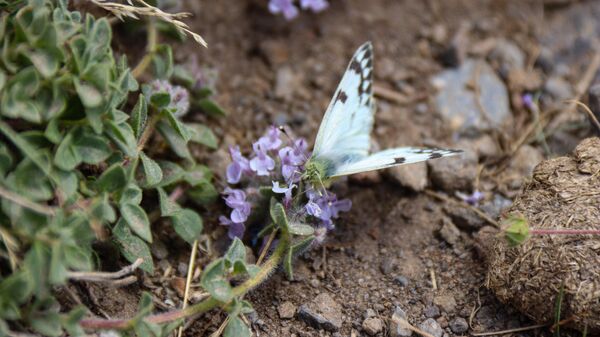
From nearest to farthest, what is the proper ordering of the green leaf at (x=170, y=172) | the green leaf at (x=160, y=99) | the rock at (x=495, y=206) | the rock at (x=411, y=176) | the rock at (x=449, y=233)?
the green leaf at (x=160, y=99) → the green leaf at (x=170, y=172) → the rock at (x=449, y=233) → the rock at (x=495, y=206) → the rock at (x=411, y=176)

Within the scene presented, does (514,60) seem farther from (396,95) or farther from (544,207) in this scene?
(544,207)

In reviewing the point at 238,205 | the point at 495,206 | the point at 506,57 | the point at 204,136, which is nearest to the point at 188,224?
the point at 238,205

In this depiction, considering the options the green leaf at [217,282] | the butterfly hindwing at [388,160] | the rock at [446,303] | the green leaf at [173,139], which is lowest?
the rock at [446,303]

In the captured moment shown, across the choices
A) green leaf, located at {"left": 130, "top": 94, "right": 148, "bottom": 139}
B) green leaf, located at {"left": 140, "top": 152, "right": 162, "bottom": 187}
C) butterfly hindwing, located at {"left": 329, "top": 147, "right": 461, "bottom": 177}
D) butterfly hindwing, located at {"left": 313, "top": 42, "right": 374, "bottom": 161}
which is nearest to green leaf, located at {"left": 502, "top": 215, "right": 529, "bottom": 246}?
butterfly hindwing, located at {"left": 329, "top": 147, "right": 461, "bottom": 177}

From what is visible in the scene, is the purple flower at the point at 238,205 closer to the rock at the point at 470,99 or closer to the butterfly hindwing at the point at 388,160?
the butterfly hindwing at the point at 388,160

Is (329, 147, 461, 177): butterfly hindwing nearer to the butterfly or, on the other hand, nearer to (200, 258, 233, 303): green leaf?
the butterfly

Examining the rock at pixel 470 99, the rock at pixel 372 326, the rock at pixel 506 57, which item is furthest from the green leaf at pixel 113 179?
the rock at pixel 506 57
